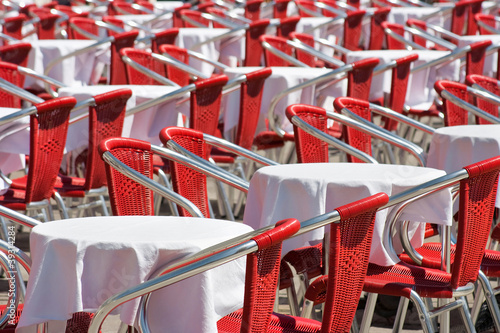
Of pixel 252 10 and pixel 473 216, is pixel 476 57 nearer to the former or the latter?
pixel 473 216

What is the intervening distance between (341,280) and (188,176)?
131cm

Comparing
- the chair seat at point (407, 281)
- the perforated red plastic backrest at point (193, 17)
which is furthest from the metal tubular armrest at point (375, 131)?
the perforated red plastic backrest at point (193, 17)

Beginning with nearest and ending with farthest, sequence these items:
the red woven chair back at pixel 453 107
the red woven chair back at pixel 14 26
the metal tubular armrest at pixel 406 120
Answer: the metal tubular armrest at pixel 406 120 < the red woven chair back at pixel 453 107 < the red woven chair back at pixel 14 26

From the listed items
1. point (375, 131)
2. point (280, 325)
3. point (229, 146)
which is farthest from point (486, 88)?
point (280, 325)

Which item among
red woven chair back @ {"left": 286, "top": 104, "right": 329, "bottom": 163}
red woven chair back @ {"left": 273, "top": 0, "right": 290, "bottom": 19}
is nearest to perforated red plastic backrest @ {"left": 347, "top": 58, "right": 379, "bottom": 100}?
red woven chair back @ {"left": 286, "top": 104, "right": 329, "bottom": 163}

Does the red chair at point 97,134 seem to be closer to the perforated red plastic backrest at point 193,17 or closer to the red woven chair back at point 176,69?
the red woven chair back at point 176,69

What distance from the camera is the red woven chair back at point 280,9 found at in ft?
38.2

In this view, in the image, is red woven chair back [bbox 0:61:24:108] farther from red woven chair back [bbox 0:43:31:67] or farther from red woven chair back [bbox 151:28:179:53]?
red woven chair back [bbox 151:28:179:53]

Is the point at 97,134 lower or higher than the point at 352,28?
higher

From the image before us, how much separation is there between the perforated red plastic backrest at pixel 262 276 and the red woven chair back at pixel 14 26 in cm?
735

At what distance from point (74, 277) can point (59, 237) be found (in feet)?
0.40

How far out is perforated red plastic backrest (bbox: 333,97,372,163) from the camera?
467cm

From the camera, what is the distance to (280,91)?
20.1 ft

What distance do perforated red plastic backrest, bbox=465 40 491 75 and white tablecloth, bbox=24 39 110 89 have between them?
113 inches
